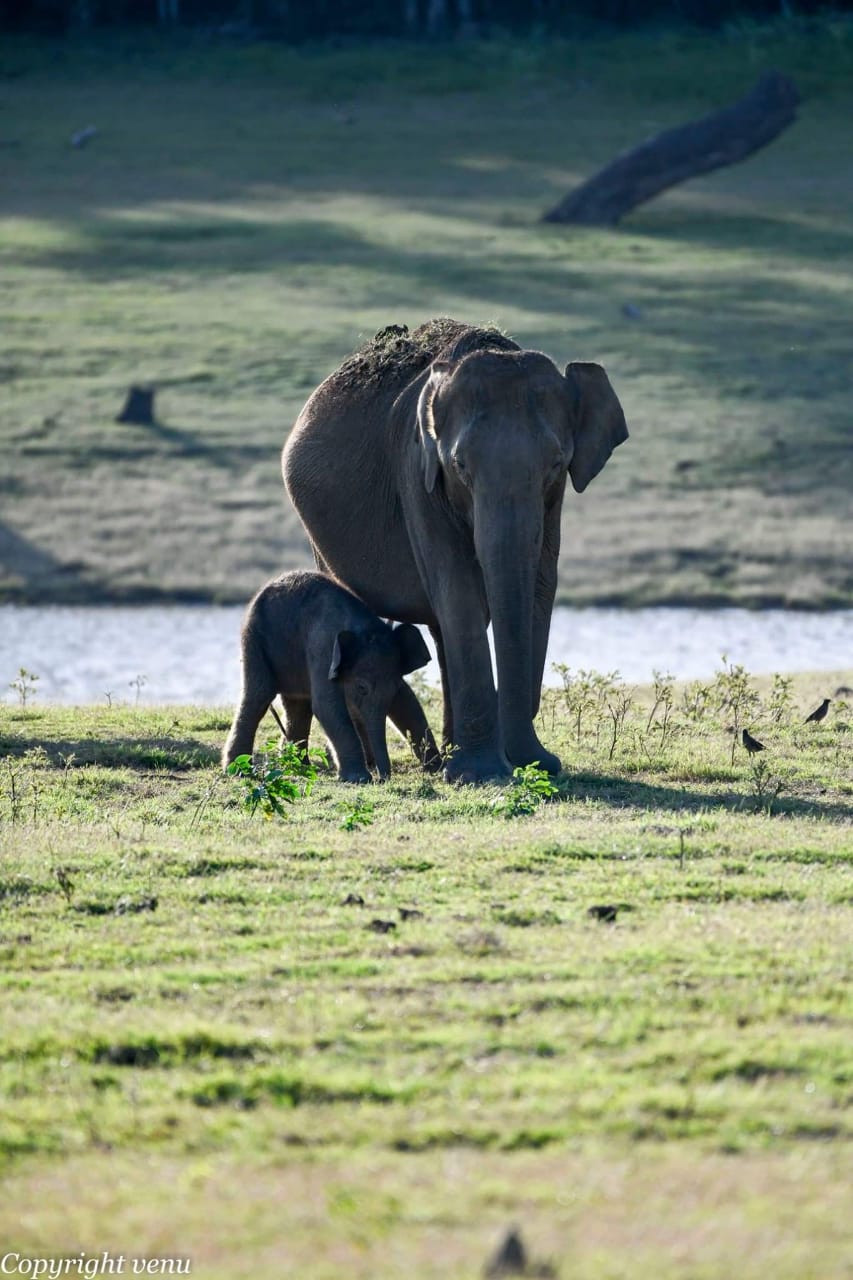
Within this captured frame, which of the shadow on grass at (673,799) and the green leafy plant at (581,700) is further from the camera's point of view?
the green leafy plant at (581,700)

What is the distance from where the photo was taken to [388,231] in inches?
1741

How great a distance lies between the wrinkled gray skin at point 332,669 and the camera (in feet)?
36.8

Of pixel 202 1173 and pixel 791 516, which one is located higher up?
pixel 202 1173

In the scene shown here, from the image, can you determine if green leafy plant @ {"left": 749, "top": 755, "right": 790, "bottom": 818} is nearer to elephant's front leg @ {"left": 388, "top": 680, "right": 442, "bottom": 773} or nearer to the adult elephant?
the adult elephant

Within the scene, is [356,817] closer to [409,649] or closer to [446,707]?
[409,649]

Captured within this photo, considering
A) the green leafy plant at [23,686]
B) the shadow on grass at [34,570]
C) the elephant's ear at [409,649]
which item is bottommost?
the shadow on grass at [34,570]

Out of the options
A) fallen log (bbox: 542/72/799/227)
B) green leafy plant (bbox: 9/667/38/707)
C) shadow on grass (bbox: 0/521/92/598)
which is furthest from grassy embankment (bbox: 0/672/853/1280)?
fallen log (bbox: 542/72/799/227)

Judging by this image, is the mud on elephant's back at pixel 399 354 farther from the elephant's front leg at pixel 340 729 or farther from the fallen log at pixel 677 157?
the fallen log at pixel 677 157

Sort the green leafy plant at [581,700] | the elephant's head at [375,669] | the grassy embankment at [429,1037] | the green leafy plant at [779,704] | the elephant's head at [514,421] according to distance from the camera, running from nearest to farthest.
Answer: the grassy embankment at [429,1037], the elephant's head at [514,421], the elephant's head at [375,669], the green leafy plant at [581,700], the green leafy plant at [779,704]

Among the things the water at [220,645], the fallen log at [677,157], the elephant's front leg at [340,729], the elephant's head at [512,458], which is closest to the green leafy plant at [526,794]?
the elephant's head at [512,458]

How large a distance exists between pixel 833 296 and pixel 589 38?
28145 mm

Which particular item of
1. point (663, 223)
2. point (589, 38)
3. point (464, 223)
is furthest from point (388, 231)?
point (589, 38)

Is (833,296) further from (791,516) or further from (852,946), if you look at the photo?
(852,946)

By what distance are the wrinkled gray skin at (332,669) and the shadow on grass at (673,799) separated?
4.10 feet
